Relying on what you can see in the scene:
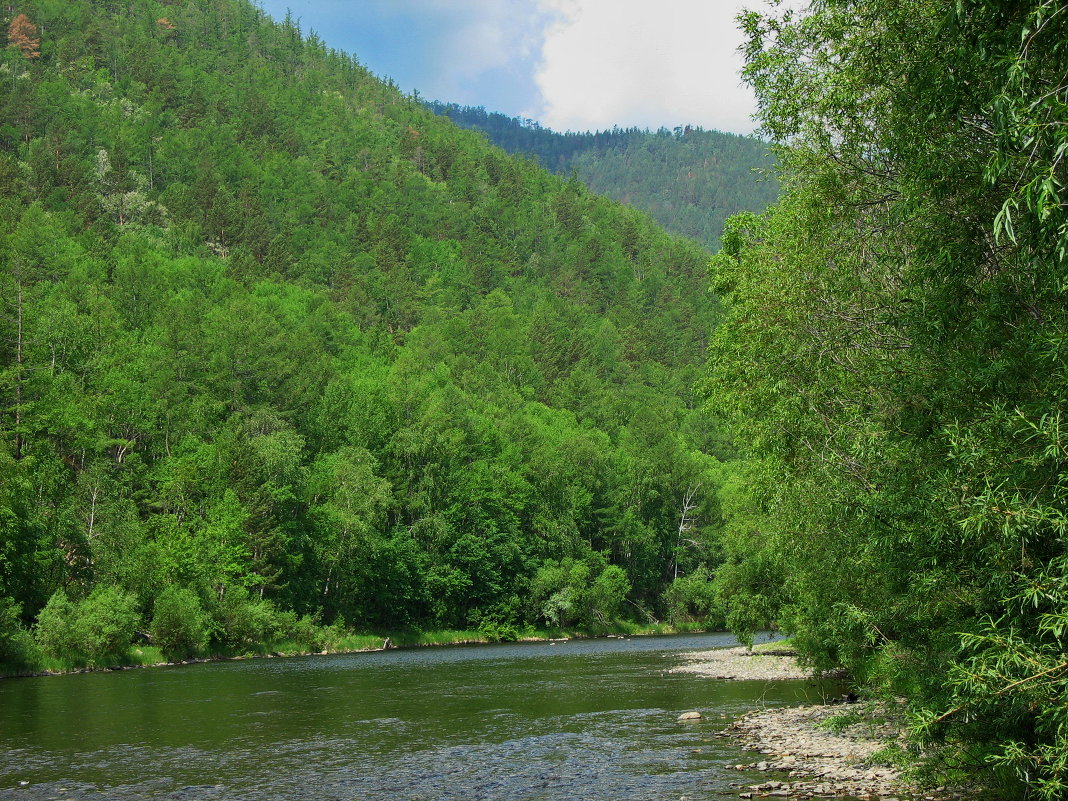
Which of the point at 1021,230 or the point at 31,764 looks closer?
the point at 1021,230

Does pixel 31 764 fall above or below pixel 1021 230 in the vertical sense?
below

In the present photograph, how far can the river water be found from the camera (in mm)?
21281

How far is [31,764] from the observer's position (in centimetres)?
2364

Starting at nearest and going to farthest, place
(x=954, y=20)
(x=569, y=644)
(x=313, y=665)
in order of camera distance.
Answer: (x=954, y=20), (x=313, y=665), (x=569, y=644)

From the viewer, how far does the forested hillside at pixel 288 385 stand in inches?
2436

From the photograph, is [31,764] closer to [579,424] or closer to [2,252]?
[2,252]

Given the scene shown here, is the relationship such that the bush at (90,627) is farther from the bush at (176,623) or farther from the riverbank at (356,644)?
the bush at (176,623)

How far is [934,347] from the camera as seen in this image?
13711 millimetres

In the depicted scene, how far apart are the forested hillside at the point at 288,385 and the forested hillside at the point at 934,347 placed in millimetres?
38490

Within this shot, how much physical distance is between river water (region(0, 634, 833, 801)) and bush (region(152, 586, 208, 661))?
18.4ft

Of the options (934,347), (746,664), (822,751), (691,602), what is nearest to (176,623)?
(746,664)

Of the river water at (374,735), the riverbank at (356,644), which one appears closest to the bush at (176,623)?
the riverbank at (356,644)

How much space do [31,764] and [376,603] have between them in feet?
192

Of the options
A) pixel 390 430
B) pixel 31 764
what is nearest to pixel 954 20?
pixel 31 764
